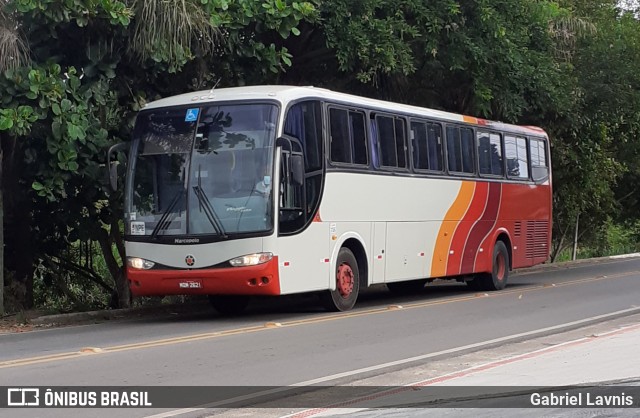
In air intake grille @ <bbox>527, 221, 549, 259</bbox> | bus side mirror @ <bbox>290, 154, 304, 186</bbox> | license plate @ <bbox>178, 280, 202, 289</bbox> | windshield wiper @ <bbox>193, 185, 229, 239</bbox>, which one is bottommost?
license plate @ <bbox>178, 280, 202, 289</bbox>

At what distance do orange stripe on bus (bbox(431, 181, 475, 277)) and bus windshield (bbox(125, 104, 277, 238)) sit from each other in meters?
6.01

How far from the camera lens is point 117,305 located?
21391mm

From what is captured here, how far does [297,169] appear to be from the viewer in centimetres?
1606

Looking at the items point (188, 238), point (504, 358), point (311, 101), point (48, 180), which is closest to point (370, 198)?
point (311, 101)

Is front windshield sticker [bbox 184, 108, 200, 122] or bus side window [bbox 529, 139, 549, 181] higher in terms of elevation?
front windshield sticker [bbox 184, 108, 200, 122]

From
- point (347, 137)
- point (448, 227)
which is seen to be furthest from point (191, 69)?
point (448, 227)

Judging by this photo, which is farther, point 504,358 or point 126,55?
point 126,55

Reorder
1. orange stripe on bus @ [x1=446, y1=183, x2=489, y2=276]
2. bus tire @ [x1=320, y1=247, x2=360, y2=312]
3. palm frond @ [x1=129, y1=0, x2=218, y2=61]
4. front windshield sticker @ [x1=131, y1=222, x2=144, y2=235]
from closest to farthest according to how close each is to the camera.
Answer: front windshield sticker @ [x1=131, y1=222, x2=144, y2=235], palm frond @ [x1=129, y1=0, x2=218, y2=61], bus tire @ [x1=320, y1=247, x2=360, y2=312], orange stripe on bus @ [x1=446, y1=183, x2=489, y2=276]

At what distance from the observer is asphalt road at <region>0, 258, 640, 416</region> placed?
10953mm

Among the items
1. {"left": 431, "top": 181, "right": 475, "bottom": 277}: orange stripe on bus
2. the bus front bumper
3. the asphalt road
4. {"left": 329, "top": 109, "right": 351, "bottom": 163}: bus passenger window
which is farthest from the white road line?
{"left": 329, "top": 109, "right": 351, "bottom": 163}: bus passenger window

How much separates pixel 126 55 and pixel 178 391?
9.43 m

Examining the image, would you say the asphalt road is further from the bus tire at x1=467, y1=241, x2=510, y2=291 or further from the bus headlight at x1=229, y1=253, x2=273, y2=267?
the bus tire at x1=467, y1=241, x2=510, y2=291

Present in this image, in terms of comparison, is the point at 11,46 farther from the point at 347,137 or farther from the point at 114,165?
the point at 347,137

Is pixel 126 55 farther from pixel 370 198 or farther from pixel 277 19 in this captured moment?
pixel 370 198
